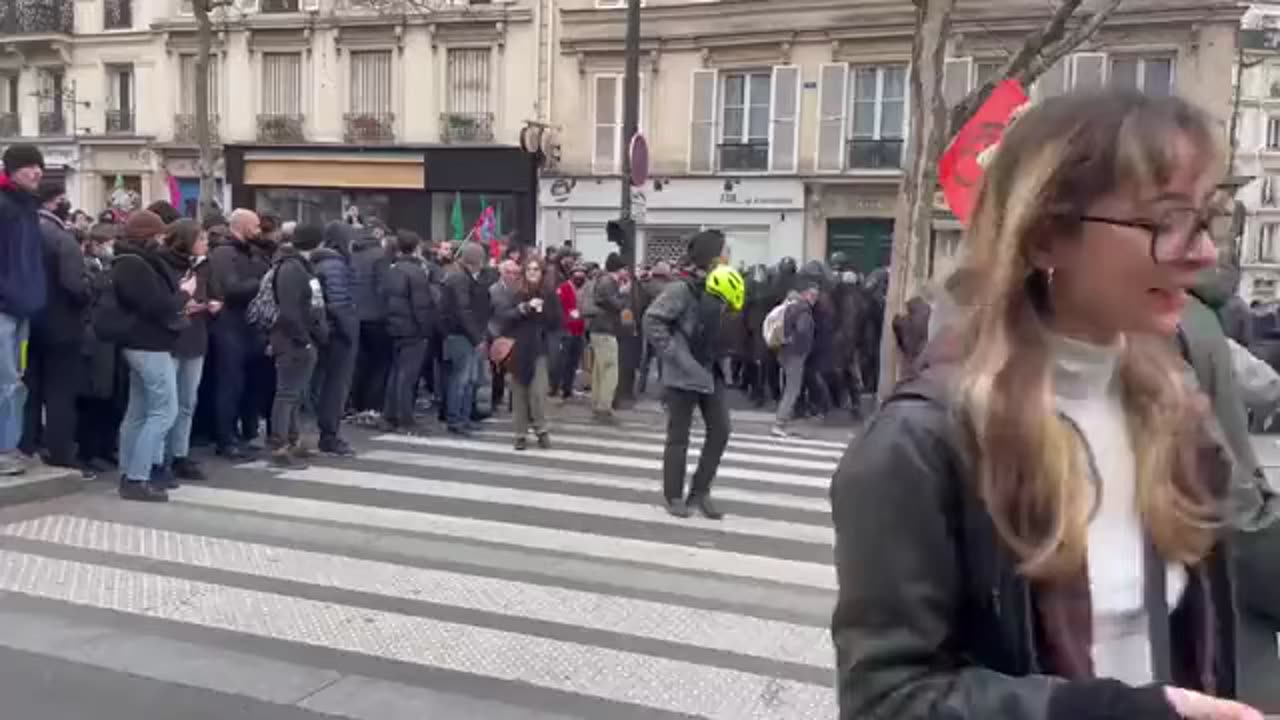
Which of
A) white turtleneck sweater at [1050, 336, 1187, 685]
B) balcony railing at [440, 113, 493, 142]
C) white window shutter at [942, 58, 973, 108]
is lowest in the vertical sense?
white turtleneck sweater at [1050, 336, 1187, 685]

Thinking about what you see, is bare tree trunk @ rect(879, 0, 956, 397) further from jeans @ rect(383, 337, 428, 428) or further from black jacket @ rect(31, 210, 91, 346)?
black jacket @ rect(31, 210, 91, 346)

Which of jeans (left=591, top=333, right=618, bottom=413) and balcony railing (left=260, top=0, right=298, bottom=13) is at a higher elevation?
balcony railing (left=260, top=0, right=298, bottom=13)

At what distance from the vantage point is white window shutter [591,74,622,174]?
2903 centimetres

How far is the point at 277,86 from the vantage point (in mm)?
32688

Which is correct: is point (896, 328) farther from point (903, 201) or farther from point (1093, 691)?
point (1093, 691)

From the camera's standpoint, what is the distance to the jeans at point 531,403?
10.8 metres

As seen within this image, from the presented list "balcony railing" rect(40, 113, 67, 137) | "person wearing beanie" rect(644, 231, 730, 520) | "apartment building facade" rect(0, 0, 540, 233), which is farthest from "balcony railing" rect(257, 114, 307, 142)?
"person wearing beanie" rect(644, 231, 730, 520)

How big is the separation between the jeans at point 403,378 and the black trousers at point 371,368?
172 millimetres

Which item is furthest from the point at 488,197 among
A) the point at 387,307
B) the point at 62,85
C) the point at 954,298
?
the point at 954,298

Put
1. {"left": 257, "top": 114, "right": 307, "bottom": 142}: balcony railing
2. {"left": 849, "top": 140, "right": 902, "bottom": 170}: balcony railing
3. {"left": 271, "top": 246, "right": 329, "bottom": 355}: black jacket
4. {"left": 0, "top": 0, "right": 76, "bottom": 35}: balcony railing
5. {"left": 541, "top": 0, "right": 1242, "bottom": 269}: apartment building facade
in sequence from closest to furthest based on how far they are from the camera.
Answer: {"left": 271, "top": 246, "right": 329, "bottom": 355}: black jacket
{"left": 541, "top": 0, "right": 1242, "bottom": 269}: apartment building facade
{"left": 849, "top": 140, "right": 902, "bottom": 170}: balcony railing
{"left": 257, "top": 114, "right": 307, "bottom": 142}: balcony railing
{"left": 0, "top": 0, "right": 76, "bottom": 35}: balcony railing

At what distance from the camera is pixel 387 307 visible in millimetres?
11133

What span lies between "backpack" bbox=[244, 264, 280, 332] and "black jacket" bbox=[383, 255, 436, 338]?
1.82 m

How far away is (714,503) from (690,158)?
67.4 ft

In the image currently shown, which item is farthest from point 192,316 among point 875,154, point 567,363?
point 875,154
